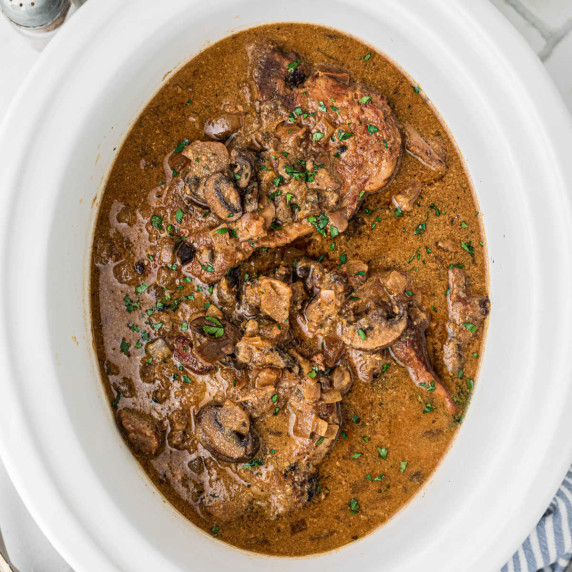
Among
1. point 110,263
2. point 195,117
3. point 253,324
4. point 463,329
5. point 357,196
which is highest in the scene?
point 195,117

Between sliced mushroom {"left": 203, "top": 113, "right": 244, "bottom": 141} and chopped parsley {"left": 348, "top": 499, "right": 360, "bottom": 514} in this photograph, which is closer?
sliced mushroom {"left": 203, "top": 113, "right": 244, "bottom": 141}

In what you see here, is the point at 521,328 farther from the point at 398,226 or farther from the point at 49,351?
the point at 49,351

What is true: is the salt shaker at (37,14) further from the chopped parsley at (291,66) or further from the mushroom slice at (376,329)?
the mushroom slice at (376,329)

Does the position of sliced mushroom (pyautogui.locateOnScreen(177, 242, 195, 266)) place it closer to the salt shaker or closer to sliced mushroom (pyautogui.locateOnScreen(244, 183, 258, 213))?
sliced mushroom (pyautogui.locateOnScreen(244, 183, 258, 213))

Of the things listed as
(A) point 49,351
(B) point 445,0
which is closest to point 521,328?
(B) point 445,0

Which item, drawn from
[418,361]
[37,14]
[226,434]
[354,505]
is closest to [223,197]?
[226,434]

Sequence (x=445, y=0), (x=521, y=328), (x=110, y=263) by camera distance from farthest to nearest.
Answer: (x=110, y=263) < (x=521, y=328) < (x=445, y=0)

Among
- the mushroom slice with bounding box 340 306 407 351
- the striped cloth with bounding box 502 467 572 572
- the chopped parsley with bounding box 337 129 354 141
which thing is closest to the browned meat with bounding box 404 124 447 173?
the chopped parsley with bounding box 337 129 354 141
